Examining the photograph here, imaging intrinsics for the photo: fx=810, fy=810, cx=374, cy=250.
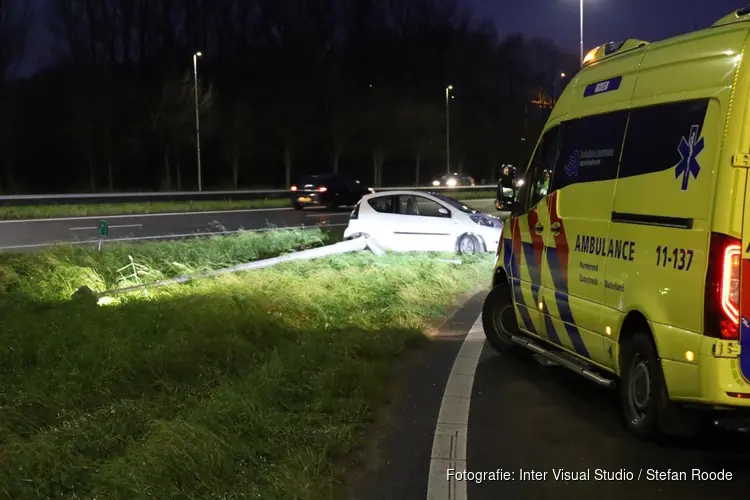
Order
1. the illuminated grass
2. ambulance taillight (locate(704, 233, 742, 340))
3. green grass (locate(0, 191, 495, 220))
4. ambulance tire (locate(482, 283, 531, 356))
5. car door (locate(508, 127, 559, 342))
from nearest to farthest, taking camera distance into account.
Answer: ambulance taillight (locate(704, 233, 742, 340)) → car door (locate(508, 127, 559, 342)) → ambulance tire (locate(482, 283, 531, 356)) → the illuminated grass → green grass (locate(0, 191, 495, 220))

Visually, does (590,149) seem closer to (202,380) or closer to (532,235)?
(532,235)

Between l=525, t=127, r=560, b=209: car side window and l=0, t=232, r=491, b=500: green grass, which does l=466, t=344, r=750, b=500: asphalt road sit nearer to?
l=0, t=232, r=491, b=500: green grass

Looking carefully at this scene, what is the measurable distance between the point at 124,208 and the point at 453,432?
27.0 meters

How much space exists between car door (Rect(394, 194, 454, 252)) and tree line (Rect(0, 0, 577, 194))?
32358 millimetres

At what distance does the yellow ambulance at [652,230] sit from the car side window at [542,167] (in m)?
0.02

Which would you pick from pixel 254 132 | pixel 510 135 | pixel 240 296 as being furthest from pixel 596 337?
pixel 510 135

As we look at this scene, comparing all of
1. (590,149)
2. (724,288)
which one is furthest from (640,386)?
(590,149)

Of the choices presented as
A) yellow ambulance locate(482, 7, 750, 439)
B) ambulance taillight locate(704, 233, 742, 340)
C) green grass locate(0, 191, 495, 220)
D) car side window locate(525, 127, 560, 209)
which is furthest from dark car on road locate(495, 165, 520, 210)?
green grass locate(0, 191, 495, 220)

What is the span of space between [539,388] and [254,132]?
164 feet

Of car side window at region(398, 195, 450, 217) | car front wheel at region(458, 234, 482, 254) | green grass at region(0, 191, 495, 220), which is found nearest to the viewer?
car front wheel at region(458, 234, 482, 254)

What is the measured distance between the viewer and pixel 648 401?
525 centimetres

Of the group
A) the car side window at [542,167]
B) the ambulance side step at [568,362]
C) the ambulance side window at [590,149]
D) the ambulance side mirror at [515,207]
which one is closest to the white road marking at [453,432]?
the ambulance side step at [568,362]

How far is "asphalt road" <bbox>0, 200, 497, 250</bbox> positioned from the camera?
67.9ft

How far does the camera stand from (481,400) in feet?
21.2
